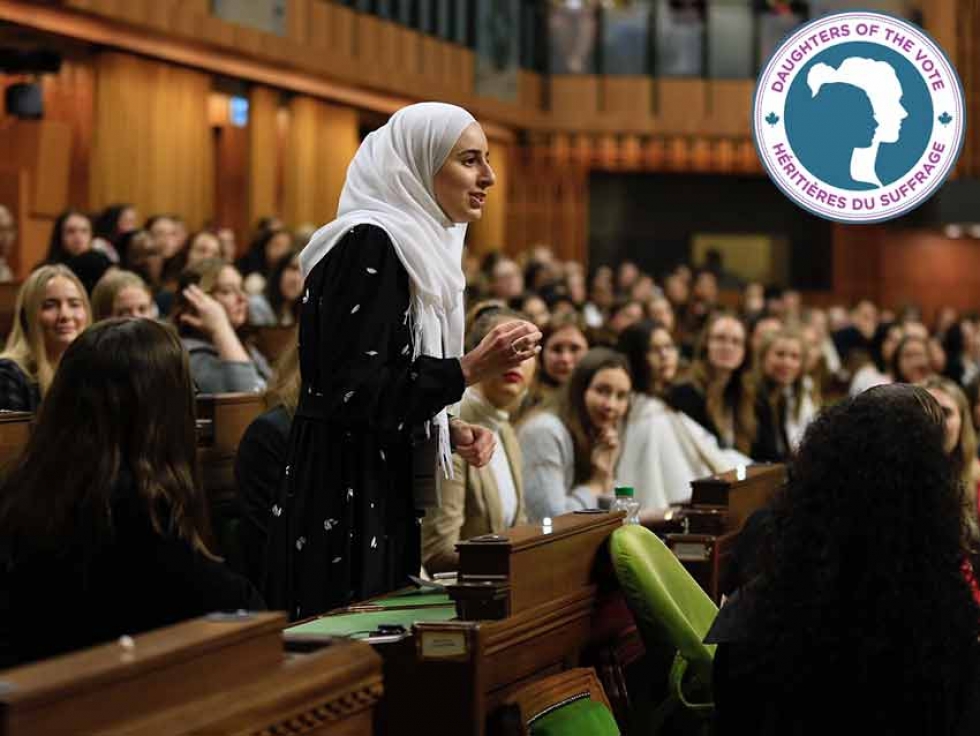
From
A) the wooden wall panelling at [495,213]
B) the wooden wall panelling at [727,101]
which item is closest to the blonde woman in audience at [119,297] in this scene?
the wooden wall panelling at [495,213]

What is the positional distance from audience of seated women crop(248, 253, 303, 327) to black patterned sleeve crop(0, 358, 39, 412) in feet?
11.0

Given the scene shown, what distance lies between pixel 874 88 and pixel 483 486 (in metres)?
1.53

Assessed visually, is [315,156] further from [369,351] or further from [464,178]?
[369,351]

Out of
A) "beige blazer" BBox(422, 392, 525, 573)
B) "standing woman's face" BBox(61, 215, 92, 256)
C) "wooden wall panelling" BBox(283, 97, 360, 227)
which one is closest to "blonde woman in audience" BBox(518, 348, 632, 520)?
"beige blazer" BBox(422, 392, 525, 573)

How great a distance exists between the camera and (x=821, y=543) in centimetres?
266

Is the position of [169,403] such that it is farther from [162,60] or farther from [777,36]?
[777,36]

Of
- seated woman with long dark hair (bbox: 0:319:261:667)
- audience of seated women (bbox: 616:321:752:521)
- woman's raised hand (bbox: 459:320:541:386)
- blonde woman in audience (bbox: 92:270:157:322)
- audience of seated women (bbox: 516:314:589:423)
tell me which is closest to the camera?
seated woman with long dark hair (bbox: 0:319:261:667)

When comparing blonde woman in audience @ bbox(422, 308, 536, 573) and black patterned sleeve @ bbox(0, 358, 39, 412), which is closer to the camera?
blonde woman in audience @ bbox(422, 308, 536, 573)

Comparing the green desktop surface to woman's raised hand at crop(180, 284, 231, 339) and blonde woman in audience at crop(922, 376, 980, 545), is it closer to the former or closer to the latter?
blonde woman in audience at crop(922, 376, 980, 545)

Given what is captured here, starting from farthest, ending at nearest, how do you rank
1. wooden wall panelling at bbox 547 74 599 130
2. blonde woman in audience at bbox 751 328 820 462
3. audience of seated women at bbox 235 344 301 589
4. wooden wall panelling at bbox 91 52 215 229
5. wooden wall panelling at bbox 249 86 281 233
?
wooden wall panelling at bbox 547 74 599 130
wooden wall panelling at bbox 249 86 281 233
wooden wall panelling at bbox 91 52 215 229
blonde woman in audience at bbox 751 328 820 462
audience of seated women at bbox 235 344 301 589

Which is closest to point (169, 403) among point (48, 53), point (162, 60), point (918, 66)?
point (918, 66)

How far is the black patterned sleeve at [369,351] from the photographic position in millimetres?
3041

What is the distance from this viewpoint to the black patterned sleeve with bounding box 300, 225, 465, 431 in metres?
3.04

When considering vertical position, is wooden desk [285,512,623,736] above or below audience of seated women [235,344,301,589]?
below
